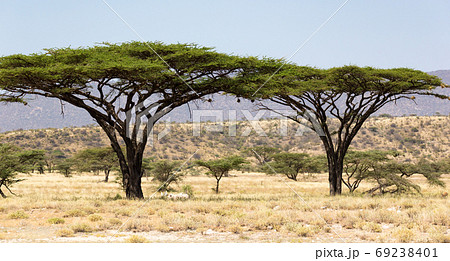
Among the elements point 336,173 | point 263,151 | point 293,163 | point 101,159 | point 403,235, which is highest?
point 263,151

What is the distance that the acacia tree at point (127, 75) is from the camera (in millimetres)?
15484

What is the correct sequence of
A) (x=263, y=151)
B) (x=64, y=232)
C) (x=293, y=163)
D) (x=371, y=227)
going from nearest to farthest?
(x=64, y=232) < (x=371, y=227) < (x=293, y=163) < (x=263, y=151)

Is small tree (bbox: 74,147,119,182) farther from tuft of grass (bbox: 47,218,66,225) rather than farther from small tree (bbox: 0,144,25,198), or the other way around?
tuft of grass (bbox: 47,218,66,225)

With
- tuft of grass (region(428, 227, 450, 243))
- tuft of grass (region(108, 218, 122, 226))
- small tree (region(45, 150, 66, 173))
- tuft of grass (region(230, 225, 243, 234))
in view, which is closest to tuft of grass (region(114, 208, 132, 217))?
tuft of grass (region(108, 218, 122, 226))

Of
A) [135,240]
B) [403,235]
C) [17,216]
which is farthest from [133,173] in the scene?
[403,235]

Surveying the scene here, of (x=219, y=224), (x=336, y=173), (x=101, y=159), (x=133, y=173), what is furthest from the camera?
(x=101, y=159)

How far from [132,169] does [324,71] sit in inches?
409

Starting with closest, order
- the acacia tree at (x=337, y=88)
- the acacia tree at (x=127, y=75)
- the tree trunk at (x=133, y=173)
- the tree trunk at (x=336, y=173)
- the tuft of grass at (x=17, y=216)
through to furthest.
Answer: the tuft of grass at (x=17, y=216) < the acacia tree at (x=127, y=75) < the tree trunk at (x=133, y=173) < the acacia tree at (x=337, y=88) < the tree trunk at (x=336, y=173)

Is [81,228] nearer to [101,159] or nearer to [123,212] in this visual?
[123,212]

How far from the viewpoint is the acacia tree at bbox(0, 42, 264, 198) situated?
15.5m

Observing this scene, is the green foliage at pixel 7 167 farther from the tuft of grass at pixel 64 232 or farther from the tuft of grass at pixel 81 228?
the tuft of grass at pixel 64 232

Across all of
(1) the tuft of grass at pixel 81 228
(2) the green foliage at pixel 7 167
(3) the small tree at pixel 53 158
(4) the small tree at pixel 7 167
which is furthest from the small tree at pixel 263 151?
(1) the tuft of grass at pixel 81 228

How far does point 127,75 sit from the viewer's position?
622 inches
